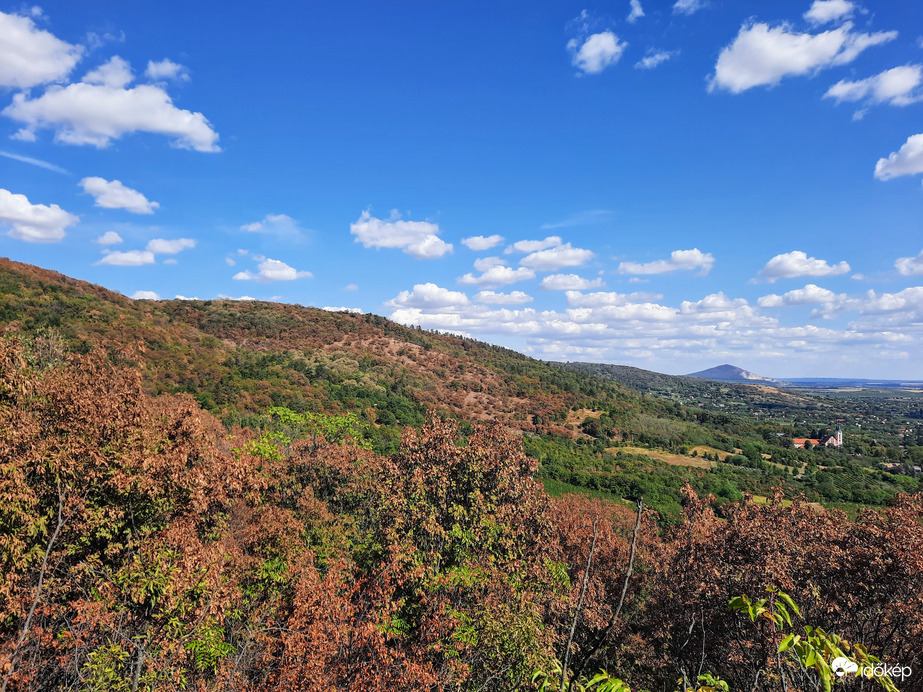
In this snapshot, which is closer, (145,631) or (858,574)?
(145,631)

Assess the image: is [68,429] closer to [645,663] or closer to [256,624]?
[256,624]

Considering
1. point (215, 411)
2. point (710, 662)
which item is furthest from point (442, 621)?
point (215, 411)

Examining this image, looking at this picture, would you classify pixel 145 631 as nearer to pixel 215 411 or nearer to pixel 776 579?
pixel 776 579

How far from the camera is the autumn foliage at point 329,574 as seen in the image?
427 inches

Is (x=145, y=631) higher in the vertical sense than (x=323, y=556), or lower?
higher

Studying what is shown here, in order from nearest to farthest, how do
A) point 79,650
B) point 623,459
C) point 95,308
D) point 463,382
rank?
point 79,650, point 95,308, point 623,459, point 463,382

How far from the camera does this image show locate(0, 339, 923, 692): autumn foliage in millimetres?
10836

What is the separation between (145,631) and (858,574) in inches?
717

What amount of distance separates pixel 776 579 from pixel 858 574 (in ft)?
7.55

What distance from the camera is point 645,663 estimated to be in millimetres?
19344

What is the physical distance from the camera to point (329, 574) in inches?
561

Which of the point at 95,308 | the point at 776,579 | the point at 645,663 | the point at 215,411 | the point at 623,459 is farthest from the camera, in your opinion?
the point at 623,459

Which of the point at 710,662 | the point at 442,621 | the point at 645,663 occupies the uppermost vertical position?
the point at 442,621

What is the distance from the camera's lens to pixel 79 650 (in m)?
10.8
